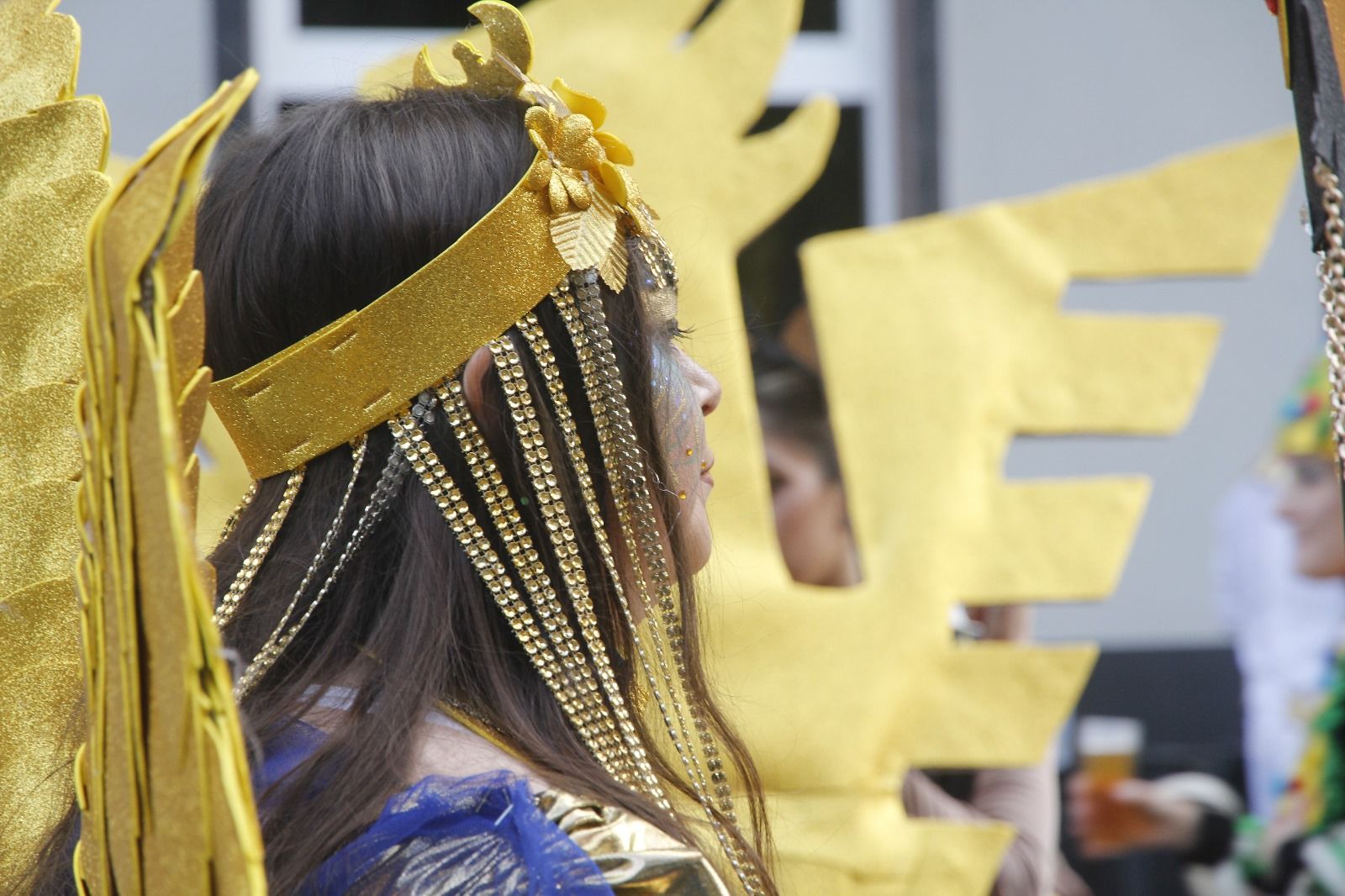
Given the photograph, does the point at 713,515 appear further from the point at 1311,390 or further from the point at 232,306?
the point at 1311,390

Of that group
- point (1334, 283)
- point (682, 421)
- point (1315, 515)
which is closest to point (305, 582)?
point (682, 421)

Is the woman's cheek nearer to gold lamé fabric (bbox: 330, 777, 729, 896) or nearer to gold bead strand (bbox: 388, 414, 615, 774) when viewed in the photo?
gold bead strand (bbox: 388, 414, 615, 774)

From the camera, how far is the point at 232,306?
0.83m

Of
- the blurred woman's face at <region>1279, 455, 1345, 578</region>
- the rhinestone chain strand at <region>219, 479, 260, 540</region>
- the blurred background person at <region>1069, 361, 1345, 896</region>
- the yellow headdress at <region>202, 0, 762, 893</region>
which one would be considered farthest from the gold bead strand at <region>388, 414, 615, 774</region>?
the blurred woman's face at <region>1279, 455, 1345, 578</region>

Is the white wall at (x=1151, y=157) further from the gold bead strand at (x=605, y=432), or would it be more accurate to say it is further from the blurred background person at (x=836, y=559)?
the gold bead strand at (x=605, y=432)

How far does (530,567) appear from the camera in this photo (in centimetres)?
84

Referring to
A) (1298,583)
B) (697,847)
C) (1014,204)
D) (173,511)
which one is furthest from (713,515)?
(1298,583)

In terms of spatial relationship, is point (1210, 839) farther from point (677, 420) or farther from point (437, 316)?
point (437, 316)

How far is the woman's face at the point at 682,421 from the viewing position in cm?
90

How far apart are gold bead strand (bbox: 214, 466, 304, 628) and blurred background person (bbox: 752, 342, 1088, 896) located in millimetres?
1030

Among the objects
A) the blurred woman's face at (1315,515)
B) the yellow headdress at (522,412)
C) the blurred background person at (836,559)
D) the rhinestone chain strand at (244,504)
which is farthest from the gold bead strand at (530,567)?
the blurred woman's face at (1315,515)

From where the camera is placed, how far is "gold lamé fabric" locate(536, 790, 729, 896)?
0.66 metres

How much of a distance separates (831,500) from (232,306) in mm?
1264

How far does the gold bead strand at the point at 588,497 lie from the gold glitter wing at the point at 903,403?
706mm
